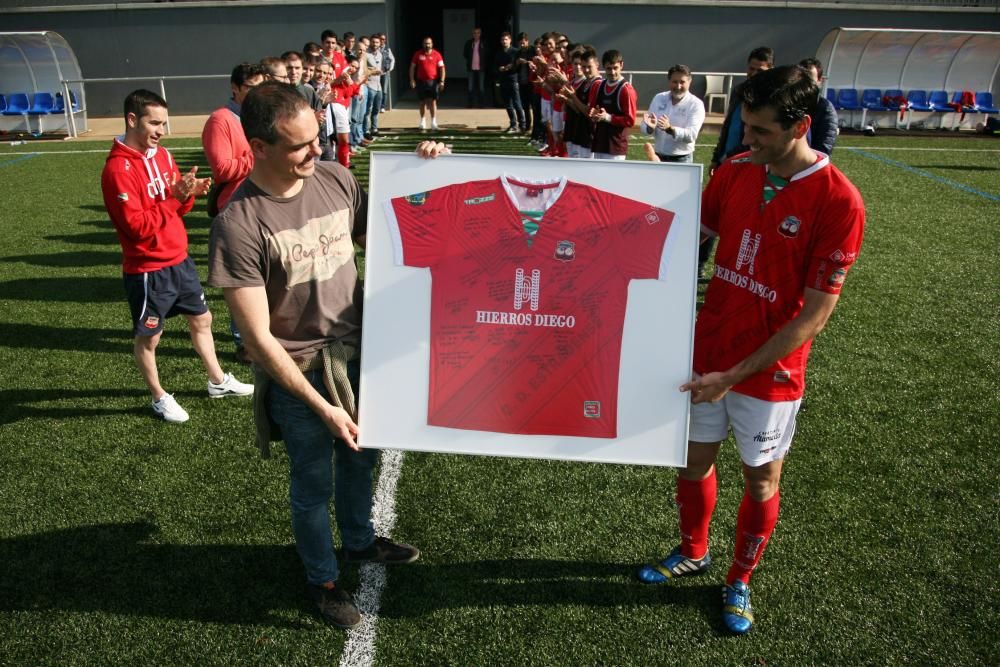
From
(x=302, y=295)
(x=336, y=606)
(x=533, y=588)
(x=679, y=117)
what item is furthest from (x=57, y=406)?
(x=679, y=117)

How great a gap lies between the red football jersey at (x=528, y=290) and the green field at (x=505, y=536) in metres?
1.03

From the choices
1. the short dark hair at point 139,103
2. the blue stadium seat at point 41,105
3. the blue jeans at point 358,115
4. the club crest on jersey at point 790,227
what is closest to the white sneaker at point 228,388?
the short dark hair at point 139,103

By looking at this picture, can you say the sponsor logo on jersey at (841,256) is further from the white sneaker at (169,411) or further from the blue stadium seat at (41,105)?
the blue stadium seat at (41,105)

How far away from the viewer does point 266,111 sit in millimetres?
2402

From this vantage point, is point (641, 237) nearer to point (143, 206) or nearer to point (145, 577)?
point (145, 577)

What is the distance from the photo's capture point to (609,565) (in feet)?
11.6

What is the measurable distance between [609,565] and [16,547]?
9.58 ft

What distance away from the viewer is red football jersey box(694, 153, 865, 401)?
98.2 inches

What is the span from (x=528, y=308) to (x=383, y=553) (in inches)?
60.1

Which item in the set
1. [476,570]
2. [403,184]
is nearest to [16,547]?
[476,570]

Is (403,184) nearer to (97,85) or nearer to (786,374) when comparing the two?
(786,374)

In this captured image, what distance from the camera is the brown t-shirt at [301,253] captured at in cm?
246

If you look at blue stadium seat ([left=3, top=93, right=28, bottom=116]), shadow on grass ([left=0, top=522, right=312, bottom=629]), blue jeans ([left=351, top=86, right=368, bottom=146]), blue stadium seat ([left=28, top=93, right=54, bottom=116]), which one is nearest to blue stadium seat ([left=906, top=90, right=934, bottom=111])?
blue jeans ([left=351, top=86, right=368, bottom=146])

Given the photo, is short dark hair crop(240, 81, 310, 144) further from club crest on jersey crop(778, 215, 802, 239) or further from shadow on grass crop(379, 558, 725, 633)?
shadow on grass crop(379, 558, 725, 633)
